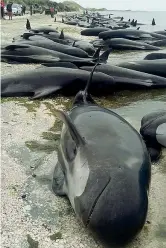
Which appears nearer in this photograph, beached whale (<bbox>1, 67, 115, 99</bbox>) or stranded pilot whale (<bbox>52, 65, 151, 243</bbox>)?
stranded pilot whale (<bbox>52, 65, 151, 243</bbox>)

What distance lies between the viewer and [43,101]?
7.12 m

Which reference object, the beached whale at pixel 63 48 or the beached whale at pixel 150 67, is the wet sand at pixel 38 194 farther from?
the beached whale at pixel 63 48

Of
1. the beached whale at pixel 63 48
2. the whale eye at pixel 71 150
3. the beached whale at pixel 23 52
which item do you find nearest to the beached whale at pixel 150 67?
the beached whale at pixel 23 52

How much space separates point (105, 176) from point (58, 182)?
2.92 ft

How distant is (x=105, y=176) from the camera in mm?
3250

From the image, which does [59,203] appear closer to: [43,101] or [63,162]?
[63,162]

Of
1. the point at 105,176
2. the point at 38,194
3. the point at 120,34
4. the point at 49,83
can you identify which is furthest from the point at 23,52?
the point at 120,34

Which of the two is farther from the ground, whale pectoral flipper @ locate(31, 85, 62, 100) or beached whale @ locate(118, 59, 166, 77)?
beached whale @ locate(118, 59, 166, 77)

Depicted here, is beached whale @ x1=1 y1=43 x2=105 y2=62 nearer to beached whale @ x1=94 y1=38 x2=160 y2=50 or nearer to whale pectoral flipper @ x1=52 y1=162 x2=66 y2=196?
beached whale @ x1=94 y1=38 x2=160 y2=50

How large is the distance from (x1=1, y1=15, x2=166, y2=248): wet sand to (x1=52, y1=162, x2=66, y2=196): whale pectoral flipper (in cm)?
7

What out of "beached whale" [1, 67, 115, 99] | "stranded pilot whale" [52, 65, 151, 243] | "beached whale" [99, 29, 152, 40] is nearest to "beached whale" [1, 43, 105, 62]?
"beached whale" [1, 67, 115, 99]

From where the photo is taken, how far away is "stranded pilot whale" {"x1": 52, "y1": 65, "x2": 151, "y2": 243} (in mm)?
2994

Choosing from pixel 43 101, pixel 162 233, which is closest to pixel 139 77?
pixel 43 101

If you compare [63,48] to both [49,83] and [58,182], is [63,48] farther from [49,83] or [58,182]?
[58,182]
